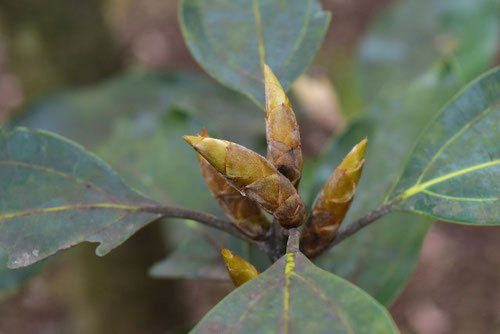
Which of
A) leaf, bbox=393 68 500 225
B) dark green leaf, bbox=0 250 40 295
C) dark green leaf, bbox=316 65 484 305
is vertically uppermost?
leaf, bbox=393 68 500 225

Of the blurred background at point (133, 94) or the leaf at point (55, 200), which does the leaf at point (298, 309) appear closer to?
the leaf at point (55, 200)

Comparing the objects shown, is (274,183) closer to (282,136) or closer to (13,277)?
(282,136)

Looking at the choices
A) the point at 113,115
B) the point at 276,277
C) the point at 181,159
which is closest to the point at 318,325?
the point at 276,277

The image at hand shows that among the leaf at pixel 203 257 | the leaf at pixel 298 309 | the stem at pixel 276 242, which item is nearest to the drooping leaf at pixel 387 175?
the leaf at pixel 203 257

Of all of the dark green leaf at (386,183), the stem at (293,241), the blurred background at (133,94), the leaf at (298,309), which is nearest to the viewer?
the leaf at (298,309)

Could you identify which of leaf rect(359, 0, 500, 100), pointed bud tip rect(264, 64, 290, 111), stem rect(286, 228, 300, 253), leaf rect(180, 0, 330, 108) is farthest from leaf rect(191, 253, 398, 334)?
leaf rect(359, 0, 500, 100)

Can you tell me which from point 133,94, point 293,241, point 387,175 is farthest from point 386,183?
point 133,94

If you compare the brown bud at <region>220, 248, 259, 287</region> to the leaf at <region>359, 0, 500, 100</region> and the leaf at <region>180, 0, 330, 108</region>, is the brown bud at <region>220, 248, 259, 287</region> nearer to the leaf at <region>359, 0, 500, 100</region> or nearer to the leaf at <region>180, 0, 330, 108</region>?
the leaf at <region>180, 0, 330, 108</region>
